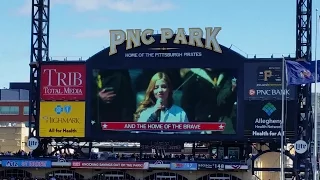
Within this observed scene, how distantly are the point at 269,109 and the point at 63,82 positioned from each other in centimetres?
1966

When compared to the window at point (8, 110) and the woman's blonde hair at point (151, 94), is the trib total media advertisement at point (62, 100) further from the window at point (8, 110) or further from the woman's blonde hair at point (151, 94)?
the window at point (8, 110)

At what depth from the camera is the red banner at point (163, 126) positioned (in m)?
64.9

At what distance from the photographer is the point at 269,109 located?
63812mm

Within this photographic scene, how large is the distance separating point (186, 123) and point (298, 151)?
10.3m

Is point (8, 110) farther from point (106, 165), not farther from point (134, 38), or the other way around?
point (134, 38)

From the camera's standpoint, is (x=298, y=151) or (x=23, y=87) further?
(x=23, y=87)

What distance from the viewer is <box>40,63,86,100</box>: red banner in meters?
67.9

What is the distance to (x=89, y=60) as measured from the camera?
67.9m

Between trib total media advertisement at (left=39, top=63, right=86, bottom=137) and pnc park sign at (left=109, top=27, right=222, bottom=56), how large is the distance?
4260 mm

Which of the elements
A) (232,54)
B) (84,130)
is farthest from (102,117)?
(232,54)

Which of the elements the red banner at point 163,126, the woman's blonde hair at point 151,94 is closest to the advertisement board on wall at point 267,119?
the red banner at point 163,126

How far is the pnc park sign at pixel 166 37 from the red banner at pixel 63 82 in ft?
12.6

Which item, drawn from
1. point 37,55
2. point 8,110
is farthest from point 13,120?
point 37,55

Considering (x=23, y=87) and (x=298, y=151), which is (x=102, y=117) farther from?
(x=23, y=87)
